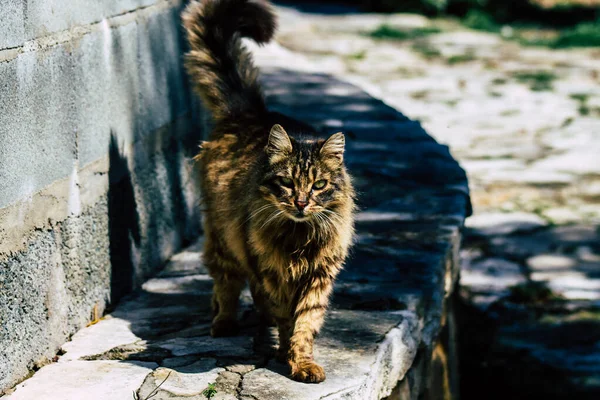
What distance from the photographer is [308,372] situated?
11.3ft

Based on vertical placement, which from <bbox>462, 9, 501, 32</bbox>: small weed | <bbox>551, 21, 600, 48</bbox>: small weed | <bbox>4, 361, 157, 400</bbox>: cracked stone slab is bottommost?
<bbox>4, 361, 157, 400</bbox>: cracked stone slab

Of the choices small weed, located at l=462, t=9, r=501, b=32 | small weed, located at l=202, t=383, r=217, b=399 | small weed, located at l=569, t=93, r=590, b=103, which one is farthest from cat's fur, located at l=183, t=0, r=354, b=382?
small weed, located at l=462, t=9, r=501, b=32

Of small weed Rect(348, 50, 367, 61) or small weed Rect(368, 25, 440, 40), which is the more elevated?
small weed Rect(368, 25, 440, 40)

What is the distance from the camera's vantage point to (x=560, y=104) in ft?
32.4

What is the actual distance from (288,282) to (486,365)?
8.13 ft

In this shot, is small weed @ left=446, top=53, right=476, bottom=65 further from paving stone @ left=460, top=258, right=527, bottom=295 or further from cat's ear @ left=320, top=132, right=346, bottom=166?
cat's ear @ left=320, top=132, right=346, bottom=166

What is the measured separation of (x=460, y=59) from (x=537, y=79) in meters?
1.17

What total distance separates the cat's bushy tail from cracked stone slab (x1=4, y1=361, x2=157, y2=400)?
1.37m

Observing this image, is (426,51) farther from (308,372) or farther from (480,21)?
(308,372)

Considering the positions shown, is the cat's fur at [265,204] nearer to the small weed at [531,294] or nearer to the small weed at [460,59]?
the small weed at [531,294]

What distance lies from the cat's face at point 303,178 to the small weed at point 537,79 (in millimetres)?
7142

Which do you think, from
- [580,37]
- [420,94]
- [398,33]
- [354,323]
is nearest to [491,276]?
[354,323]

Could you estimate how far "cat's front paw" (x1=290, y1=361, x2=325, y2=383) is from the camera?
3.41 metres

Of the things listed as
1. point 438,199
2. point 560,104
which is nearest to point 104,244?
point 438,199
